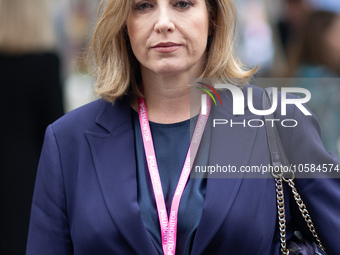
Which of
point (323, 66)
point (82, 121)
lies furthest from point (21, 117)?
point (323, 66)

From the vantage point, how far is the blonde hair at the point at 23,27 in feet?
16.1

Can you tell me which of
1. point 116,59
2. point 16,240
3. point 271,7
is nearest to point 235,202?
point 116,59

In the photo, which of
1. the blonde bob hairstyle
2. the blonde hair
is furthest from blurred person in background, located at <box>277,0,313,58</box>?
the blonde bob hairstyle

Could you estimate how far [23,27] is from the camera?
4941 millimetres

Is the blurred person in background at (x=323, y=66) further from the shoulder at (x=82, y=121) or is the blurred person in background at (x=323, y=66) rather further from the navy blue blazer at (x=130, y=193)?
the shoulder at (x=82, y=121)

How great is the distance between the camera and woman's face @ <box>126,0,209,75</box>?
2.91 metres

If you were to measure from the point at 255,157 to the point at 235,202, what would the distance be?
244mm

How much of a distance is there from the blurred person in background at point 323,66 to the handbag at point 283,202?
216 centimetres

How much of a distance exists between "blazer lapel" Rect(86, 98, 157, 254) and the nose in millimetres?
460

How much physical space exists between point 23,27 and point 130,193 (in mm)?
2519

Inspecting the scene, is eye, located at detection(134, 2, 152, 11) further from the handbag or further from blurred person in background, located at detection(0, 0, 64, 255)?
blurred person in background, located at detection(0, 0, 64, 255)

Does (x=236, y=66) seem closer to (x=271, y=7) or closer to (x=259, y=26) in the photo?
(x=259, y=26)

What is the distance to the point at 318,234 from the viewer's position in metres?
2.94

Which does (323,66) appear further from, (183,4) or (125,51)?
(183,4)
